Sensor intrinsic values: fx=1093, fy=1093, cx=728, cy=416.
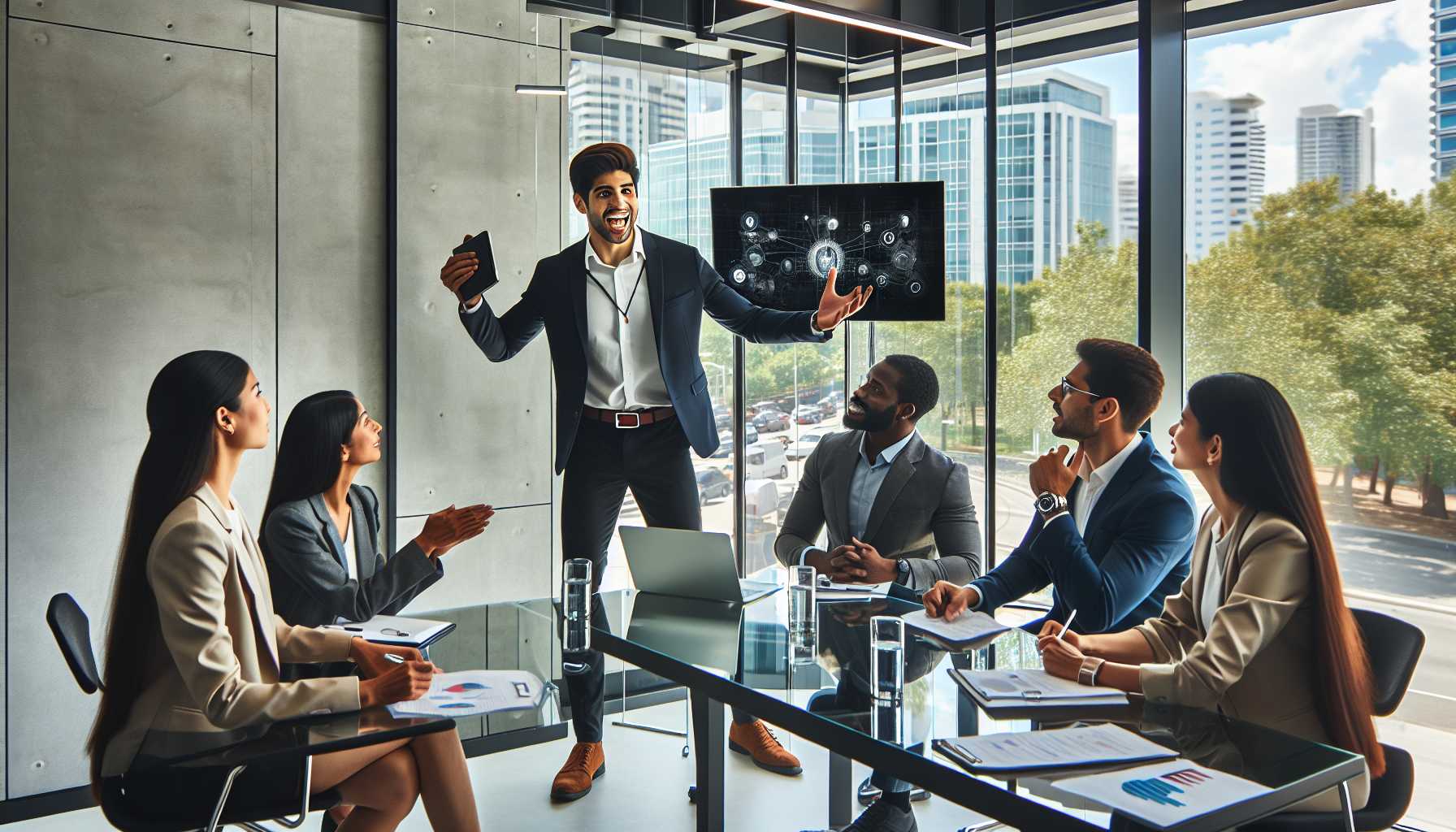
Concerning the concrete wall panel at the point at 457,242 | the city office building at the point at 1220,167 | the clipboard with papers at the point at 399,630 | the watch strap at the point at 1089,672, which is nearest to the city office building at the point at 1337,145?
the city office building at the point at 1220,167

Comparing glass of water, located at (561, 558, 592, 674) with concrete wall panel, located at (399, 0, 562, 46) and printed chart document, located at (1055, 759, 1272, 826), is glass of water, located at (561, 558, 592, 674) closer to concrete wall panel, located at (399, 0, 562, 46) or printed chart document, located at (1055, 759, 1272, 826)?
printed chart document, located at (1055, 759, 1272, 826)

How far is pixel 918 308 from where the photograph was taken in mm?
4227

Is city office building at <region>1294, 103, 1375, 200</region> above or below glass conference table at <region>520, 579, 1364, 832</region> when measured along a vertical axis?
above

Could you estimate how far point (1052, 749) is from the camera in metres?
1.81

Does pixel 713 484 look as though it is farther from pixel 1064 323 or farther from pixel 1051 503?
pixel 1051 503

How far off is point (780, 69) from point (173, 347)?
9.18 feet

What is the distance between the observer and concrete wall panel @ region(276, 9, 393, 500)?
164 inches

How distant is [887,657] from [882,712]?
4.7 inches

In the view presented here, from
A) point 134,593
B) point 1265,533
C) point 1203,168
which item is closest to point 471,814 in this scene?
point 134,593

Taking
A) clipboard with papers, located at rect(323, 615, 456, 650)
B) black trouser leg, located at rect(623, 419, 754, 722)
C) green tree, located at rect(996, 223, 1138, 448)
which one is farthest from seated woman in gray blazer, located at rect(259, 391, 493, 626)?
green tree, located at rect(996, 223, 1138, 448)

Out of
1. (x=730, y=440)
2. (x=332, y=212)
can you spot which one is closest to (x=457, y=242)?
(x=332, y=212)

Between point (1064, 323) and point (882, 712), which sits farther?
point (1064, 323)

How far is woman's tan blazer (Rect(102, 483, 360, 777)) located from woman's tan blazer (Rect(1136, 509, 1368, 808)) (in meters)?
1.61

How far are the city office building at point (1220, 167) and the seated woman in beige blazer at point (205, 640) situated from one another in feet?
9.69
